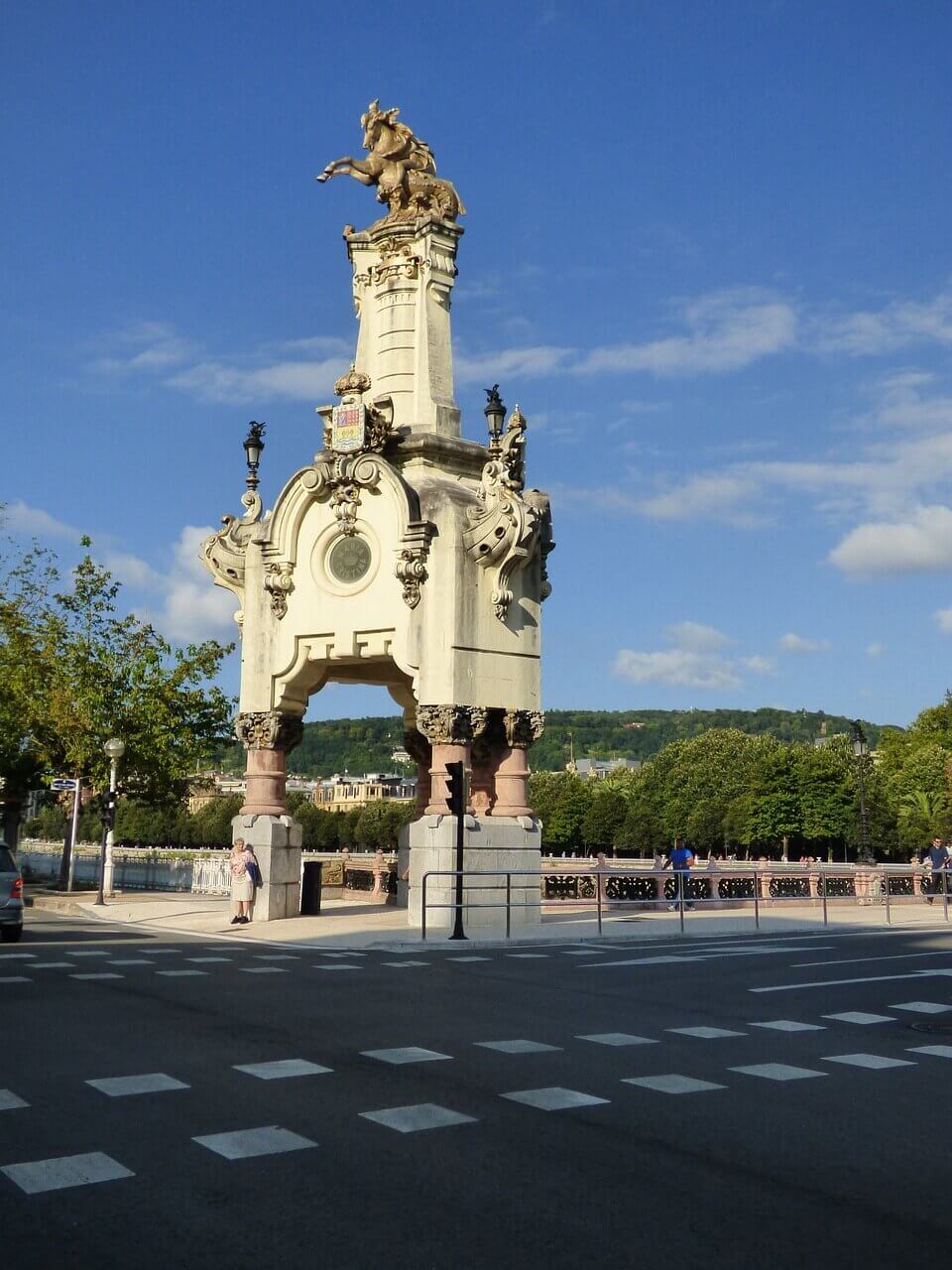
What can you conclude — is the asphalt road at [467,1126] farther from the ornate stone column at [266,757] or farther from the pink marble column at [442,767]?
the ornate stone column at [266,757]

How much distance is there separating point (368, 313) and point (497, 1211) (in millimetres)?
24383

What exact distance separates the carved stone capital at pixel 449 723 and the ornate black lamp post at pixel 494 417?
5.00 m

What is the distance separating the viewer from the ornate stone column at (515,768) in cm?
2497

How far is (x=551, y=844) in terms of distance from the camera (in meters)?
124

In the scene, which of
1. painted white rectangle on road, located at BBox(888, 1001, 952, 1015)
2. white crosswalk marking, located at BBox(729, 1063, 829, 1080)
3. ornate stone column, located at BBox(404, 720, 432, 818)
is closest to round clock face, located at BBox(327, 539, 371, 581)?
ornate stone column, located at BBox(404, 720, 432, 818)

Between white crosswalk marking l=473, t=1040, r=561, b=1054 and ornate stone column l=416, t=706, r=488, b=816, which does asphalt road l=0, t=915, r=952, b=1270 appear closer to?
white crosswalk marking l=473, t=1040, r=561, b=1054

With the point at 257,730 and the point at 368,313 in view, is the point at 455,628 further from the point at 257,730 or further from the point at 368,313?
the point at 368,313

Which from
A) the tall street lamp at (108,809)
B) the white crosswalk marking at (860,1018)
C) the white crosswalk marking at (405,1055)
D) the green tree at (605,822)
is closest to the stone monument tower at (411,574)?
the tall street lamp at (108,809)

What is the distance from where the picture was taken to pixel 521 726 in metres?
25.1

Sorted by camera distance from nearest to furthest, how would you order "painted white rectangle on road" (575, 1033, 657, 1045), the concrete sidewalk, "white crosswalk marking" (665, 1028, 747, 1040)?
"painted white rectangle on road" (575, 1033, 657, 1045) → "white crosswalk marking" (665, 1028, 747, 1040) → the concrete sidewalk

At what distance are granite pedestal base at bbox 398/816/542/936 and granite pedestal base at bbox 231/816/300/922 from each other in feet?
8.28

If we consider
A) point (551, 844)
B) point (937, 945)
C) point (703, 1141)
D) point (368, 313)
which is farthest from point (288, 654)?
point (551, 844)

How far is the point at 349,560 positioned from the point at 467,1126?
18.9 metres

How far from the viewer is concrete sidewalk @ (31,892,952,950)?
21156 millimetres
